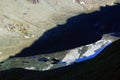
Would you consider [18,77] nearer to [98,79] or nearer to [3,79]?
[3,79]

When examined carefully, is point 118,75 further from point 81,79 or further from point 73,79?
point 73,79

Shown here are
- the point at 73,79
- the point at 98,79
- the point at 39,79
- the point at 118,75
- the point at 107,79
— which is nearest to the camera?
the point at 118,75

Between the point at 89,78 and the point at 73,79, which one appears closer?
the point at 89,78

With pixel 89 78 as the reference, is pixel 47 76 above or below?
below

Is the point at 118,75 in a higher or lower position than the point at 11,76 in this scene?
higher

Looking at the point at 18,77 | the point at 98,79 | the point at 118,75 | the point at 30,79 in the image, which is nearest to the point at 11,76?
the point at 18,77

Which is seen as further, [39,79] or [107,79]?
[39,79]

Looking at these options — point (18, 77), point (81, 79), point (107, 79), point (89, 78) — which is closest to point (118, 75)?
point (107, 79)

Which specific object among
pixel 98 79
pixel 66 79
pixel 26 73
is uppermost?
pixel 98 79

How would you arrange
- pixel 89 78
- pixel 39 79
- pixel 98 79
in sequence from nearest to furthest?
pixel 98 79 < pixel 89 78 < pixel 39 79
